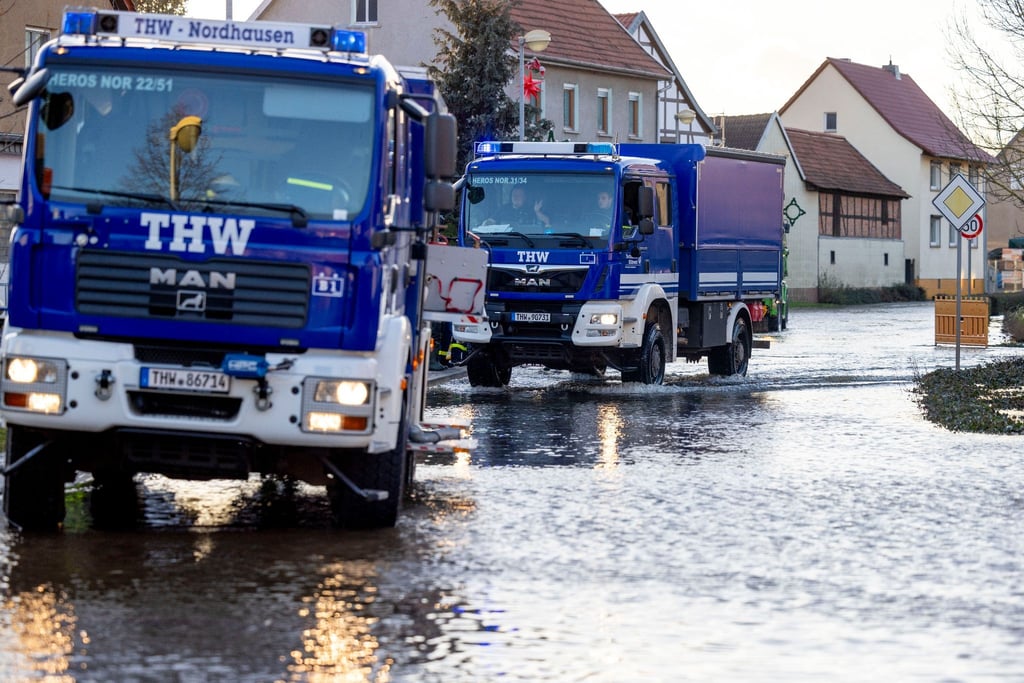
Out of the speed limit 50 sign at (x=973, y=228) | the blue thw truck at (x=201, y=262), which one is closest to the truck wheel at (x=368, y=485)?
the blue thw truck at (x=201, y=262)

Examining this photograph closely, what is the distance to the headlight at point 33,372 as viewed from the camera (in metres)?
9.88

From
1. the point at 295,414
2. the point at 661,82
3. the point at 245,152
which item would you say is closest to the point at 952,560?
the point at 295,414

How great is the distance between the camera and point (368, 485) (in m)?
10.4

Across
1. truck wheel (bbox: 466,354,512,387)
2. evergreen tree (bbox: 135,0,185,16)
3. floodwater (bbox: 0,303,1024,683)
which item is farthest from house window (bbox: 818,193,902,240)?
floodwater (bbox: 0,303,1024,683)

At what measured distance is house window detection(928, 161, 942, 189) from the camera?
314 ft

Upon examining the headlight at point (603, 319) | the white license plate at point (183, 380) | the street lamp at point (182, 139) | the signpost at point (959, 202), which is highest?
the signpost at point (959, 202)

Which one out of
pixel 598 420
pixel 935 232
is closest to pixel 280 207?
pixel 598 420

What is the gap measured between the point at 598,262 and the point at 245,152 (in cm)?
1228

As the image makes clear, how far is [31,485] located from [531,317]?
1270 cm

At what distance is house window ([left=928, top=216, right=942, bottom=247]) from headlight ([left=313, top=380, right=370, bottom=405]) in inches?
3502

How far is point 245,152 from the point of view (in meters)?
10.1

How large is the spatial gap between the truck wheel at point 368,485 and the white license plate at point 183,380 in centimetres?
90

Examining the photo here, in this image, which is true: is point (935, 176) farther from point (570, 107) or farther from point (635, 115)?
point (570, 107)

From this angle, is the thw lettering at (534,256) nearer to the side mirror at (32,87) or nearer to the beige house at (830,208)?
the side mirror at (32,87)
